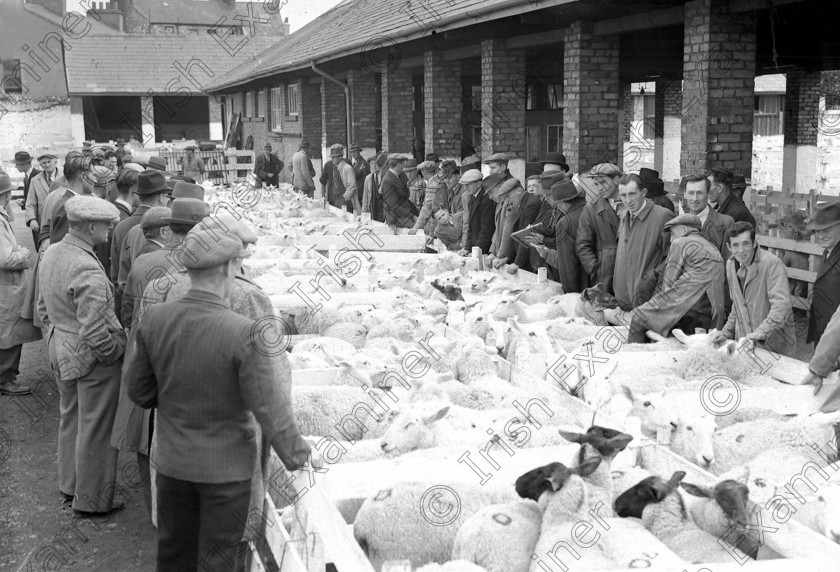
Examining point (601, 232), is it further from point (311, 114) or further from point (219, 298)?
point (311, 114)

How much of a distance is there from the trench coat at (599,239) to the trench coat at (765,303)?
1858mm

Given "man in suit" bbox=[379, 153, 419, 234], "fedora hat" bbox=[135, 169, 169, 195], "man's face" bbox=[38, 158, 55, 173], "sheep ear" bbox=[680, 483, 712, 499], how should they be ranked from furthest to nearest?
1. "man in suit" bbox=[379, 153, 419, 234]
2. "man's face" bbox=[38, 158, 55, 173]
3. "fedora hat" bbox=[135, 169, 169, 195]
4. "sheep ear" bbox=[680, 483, 712, 499]

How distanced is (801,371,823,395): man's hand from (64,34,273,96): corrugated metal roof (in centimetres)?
3901

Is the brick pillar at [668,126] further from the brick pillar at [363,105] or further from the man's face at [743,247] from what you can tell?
the man's face at [743,247]

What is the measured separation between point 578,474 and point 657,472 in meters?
0.77

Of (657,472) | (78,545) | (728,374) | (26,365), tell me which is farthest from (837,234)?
(26,365)

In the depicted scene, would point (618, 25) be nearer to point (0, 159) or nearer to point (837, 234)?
point (837, 234)

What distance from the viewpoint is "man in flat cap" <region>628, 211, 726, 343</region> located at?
697cm

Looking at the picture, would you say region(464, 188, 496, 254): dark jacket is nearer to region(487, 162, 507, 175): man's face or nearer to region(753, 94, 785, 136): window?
region(487, 162, 507, 175): man's face

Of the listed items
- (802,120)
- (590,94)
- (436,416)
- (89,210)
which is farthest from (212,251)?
(802,120)

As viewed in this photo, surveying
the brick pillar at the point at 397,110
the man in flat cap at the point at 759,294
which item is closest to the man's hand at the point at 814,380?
the man in flat cap at the point at 759,294

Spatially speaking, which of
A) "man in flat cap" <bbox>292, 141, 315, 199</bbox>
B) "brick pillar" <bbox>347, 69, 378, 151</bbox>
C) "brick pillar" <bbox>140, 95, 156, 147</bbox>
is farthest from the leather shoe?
"brick pillar" <bbox>140, 95, 156, 147</bbox>

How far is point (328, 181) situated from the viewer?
18.9 metres

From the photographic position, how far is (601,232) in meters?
8.48
